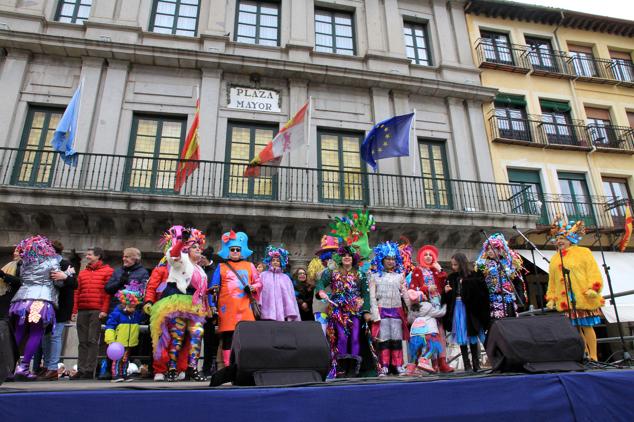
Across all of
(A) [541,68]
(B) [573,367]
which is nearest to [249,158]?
(B) [573,367]

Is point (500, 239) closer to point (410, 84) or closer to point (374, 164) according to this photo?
point (374, 164)

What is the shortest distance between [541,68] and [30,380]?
17.2 metres

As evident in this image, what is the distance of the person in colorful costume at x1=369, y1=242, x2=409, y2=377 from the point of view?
18.6 ft

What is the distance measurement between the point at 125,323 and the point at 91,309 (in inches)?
30.6

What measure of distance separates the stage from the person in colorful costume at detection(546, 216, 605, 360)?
124 inches

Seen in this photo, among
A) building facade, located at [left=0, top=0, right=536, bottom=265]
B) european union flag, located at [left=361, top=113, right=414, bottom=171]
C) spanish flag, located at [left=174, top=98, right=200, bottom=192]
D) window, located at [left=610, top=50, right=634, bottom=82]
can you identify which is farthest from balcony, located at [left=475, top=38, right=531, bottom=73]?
spanish flag, located at [left=174, top=98, right=200, bottom=192]

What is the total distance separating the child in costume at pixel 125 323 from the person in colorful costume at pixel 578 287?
5.66 m

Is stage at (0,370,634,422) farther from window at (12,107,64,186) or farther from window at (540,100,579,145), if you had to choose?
window at (540,100,579,145)

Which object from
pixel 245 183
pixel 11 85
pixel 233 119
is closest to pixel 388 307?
pixel 245 183

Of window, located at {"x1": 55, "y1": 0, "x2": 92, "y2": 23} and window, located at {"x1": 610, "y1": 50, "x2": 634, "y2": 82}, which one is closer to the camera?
window, located at {"x1": 55, "y1": 0, "x2": 92, "y2": 23}

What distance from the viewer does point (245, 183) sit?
11.5 metres

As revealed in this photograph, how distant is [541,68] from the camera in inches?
613

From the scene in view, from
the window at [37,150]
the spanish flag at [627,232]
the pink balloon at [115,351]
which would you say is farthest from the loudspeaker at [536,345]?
the spanish flag at [627,232]

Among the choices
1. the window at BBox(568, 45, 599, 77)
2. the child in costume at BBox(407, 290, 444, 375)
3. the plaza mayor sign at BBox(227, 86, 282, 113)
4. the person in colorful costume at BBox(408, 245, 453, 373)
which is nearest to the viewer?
the child in costume at BBox(407, 290, 444, 375)
